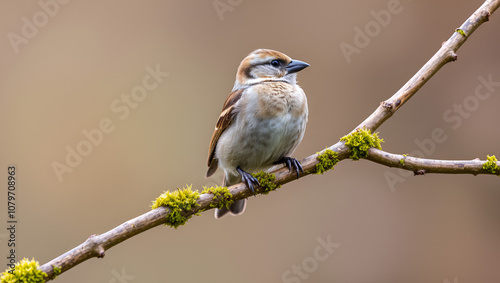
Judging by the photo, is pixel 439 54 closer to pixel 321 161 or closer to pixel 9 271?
pixel 321 161

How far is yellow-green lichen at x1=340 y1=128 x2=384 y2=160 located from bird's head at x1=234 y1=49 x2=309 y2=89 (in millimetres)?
904

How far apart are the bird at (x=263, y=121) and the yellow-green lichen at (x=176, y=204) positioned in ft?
1.86

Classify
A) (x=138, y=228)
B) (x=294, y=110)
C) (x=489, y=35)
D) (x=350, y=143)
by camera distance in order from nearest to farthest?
1. (x=138, y=228)
2. (x=350, y=143)
3. (x=294, y=110)
4. (x=489, y=35)

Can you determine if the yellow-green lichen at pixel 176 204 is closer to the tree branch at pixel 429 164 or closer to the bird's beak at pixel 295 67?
the tree branch at pixel 429 164

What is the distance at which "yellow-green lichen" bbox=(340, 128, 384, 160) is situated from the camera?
277cm

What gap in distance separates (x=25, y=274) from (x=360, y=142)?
1821 millimetres

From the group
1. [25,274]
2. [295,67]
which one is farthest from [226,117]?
[25,274]

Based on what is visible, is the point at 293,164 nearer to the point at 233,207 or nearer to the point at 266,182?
the point at 266,182

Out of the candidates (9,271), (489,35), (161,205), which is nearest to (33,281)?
(9,271)

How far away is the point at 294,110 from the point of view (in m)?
3.29

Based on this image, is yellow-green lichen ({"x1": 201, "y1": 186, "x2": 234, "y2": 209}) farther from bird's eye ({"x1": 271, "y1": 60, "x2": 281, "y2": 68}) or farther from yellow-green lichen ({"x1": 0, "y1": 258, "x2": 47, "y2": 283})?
bird's eye ({"x1": 271, "y1": 60, "x2": 281, "y2": 68})

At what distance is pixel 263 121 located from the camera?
322 centimetres

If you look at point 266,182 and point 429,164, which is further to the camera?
point 266,182

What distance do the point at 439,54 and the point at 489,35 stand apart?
3.12 metres
